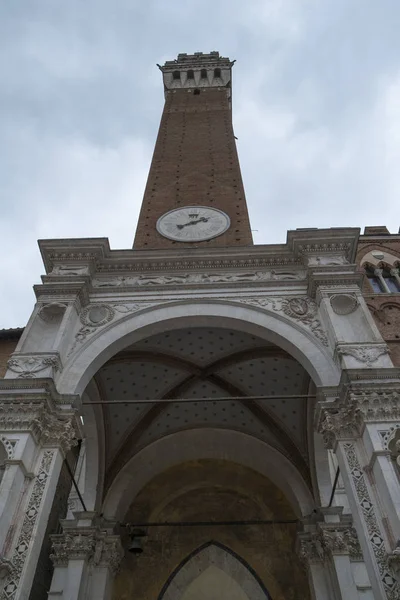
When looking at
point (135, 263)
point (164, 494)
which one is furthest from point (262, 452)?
point (135, 263)

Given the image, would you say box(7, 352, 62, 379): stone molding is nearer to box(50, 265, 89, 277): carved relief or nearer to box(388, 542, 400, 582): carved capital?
box(50, 265, 89, 277): carved relief

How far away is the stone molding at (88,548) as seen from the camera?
966 cm

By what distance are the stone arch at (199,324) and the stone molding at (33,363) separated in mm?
268

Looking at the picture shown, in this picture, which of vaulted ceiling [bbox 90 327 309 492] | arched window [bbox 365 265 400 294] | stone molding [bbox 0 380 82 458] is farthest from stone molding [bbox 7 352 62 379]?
arched window [bbox 365 265 400 294]

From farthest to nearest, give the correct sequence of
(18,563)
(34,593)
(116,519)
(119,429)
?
(119,429), (116,519), (34,593), (18,563)

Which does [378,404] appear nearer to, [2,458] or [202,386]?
[2,458]

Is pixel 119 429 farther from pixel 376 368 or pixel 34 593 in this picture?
pixel 376 368

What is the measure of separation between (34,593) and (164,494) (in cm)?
347

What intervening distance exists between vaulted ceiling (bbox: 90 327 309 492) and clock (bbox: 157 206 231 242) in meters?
2.69

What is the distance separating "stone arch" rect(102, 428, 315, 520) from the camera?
1094 centimetres

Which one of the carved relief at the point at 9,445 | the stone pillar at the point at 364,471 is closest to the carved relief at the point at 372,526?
the stone pillar at the point at 364,471

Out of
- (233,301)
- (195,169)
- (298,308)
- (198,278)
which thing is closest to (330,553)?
(298,308)

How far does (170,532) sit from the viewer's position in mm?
11805

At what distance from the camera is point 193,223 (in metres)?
12.8
